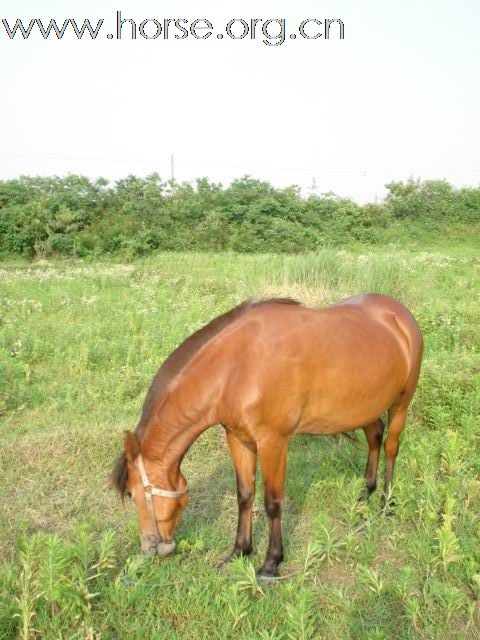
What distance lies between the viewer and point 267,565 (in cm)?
325

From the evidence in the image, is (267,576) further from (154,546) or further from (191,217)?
(191,217)

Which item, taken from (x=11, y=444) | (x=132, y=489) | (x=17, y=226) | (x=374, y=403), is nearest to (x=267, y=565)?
(x=132, y=489)

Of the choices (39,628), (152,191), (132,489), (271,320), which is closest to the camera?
(39,628)

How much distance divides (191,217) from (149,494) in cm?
2022

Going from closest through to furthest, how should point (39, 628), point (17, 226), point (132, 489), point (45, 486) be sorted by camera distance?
point (39, 628), point (132, 489), point (45, 486), point (17, 226)

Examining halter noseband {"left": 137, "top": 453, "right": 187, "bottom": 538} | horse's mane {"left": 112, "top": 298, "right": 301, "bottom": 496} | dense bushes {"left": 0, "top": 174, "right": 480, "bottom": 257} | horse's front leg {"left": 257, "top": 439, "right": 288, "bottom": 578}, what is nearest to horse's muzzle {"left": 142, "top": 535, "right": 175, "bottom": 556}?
halter noseband {"left": 137, "top": 453, "right": 187, "bottom": 538}

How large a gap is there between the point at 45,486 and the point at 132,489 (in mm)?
1541

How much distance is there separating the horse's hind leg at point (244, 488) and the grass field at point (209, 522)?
136 millimetres

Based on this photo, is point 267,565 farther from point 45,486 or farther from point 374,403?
point 45,486

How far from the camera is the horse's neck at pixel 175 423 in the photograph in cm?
303

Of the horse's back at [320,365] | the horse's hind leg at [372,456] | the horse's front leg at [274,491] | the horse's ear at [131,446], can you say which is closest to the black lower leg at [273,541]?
the horse's front leg at [274,491]

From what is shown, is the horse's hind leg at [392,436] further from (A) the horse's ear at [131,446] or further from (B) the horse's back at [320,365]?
(A) the horse's ear at [131,446]

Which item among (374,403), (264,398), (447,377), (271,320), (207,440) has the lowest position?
(207,440)

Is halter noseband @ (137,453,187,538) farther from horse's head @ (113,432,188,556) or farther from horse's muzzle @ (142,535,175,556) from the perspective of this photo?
horse's muzzle @ (142,535,175,556)
